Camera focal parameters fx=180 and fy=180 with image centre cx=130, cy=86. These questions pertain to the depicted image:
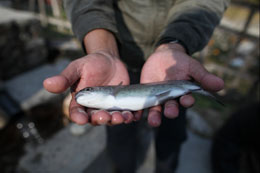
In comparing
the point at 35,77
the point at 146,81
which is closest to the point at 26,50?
the point at 35,77

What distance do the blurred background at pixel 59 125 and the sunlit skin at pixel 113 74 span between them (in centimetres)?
177

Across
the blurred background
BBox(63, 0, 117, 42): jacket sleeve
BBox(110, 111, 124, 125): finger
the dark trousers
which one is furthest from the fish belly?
the blurred background

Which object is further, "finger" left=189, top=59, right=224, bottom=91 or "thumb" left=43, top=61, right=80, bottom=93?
"finger" left=189, top=59, right=224, bottom=91

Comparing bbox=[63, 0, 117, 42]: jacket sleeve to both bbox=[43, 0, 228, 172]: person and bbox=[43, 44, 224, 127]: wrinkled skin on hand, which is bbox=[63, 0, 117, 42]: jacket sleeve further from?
bbox=[43, 44, 224, 127]: wrinkled skin on hand

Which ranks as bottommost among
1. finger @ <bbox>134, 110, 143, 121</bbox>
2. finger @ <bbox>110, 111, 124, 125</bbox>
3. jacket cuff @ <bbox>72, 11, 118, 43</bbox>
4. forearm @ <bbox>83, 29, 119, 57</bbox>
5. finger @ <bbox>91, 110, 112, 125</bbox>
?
finger @ <bbox>134, 110, 143, 121</bbox>

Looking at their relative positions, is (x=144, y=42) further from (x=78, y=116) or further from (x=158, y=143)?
(x=158, y=143)

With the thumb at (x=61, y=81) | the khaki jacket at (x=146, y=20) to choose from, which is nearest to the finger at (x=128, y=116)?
the thumb at (x=61, y=81)

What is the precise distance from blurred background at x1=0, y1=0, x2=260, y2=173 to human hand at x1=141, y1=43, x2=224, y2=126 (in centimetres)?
174

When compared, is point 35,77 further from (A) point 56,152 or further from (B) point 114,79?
(B) point 114,79

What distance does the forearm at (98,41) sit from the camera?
197cm

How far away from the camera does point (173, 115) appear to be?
1573 millimetres

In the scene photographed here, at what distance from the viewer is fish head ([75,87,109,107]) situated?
5.33 feet

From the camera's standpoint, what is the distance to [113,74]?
2.01 meters

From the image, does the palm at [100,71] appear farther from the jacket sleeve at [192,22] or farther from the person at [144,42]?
the jacket sleeve at [192,22]
